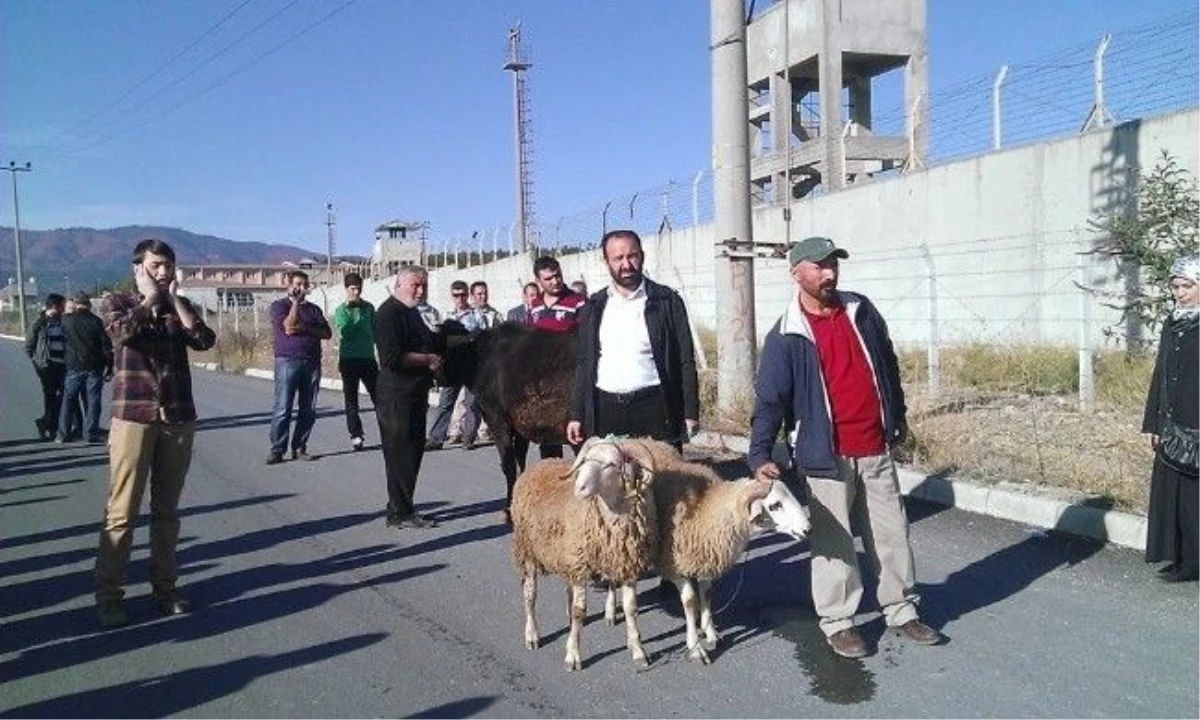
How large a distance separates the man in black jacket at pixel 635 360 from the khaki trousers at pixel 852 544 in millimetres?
964

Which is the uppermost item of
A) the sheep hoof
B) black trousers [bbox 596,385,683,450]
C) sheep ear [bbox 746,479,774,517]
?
black trousers [bbox 596,385,683,450]

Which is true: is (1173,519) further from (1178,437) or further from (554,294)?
(554,294)

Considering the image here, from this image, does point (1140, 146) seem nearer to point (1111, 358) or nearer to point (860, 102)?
point (1111, 358)

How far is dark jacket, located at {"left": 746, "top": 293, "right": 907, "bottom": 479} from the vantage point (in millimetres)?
4789

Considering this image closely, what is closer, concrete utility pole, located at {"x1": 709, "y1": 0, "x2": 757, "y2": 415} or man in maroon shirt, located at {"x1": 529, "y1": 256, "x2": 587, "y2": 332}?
man in maroon shirt, located at {"x1": 529, "y1": 256, "x2": 587, "y2": 332}

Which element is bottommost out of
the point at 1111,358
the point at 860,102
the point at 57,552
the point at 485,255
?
the point at 57,552

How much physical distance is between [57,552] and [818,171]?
20640 millimetres

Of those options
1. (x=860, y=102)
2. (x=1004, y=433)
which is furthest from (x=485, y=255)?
(x=1004, y=433)

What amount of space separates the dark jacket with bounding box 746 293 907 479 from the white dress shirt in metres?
0.72

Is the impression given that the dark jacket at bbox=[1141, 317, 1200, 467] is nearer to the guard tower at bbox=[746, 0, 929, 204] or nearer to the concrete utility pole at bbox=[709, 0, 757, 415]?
the concrete utility pole at bbox=[709, 0, 757, 415]

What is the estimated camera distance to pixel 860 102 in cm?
2880

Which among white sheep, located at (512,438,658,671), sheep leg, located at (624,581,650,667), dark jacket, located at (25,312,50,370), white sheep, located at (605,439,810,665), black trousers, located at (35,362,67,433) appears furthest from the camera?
black trousers, located at (35,362,67,433)

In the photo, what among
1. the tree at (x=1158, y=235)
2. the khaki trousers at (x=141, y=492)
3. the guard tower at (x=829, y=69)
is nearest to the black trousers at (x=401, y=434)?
the khaki trousers at (x=141, y=492)

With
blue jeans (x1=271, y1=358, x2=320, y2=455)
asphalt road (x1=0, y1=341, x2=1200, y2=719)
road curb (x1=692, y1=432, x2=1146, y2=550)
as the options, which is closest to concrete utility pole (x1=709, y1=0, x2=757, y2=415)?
road curb (x1=692, y1=432, x2=1146, y2=550)
